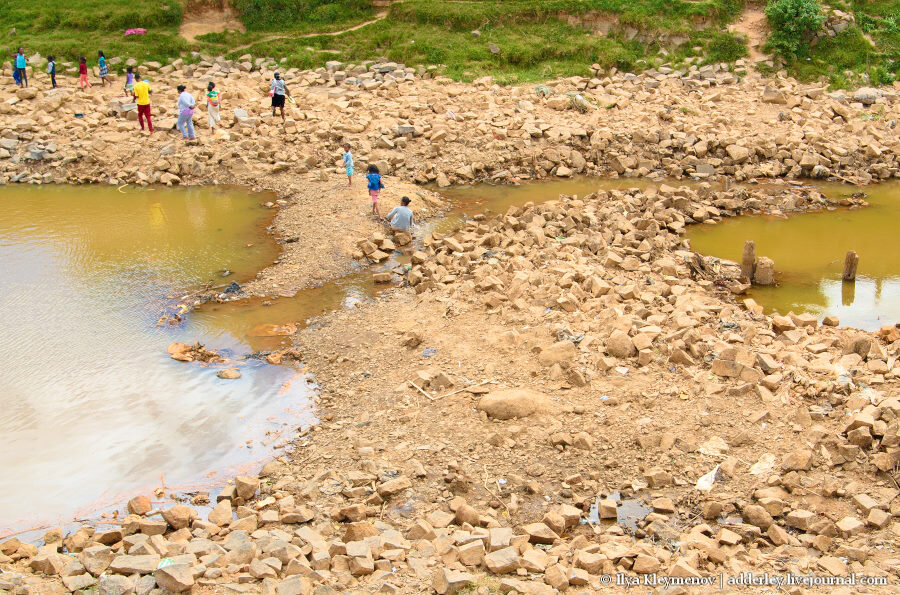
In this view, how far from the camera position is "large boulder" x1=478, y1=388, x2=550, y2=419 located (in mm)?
8016

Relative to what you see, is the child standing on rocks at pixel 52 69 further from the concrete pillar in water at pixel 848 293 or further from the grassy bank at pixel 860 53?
the grassy bank at pixel 860 53

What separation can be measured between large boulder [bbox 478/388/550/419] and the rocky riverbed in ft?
0.08

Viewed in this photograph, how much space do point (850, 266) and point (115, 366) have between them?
37.3ft

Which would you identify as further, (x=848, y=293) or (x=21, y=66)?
(x=21, y=66)

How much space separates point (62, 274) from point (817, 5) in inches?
867

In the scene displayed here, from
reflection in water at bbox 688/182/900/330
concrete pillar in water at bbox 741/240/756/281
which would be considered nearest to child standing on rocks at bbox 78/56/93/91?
reflection in water at bbox 688/182/900/330

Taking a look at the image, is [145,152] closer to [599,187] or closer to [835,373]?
[599,187]

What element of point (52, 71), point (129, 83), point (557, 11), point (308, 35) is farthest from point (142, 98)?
point (557, 11)

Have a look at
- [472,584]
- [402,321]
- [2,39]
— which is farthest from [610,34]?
[472,584]

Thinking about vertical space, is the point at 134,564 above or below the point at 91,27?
below

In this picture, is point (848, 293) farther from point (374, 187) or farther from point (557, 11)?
point (557, 11)

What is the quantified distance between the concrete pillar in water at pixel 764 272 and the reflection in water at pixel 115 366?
7767 mm

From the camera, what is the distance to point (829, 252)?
47.4ft

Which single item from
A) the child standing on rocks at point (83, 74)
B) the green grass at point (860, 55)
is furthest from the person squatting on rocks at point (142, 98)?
the green grass at point (860, 55)
